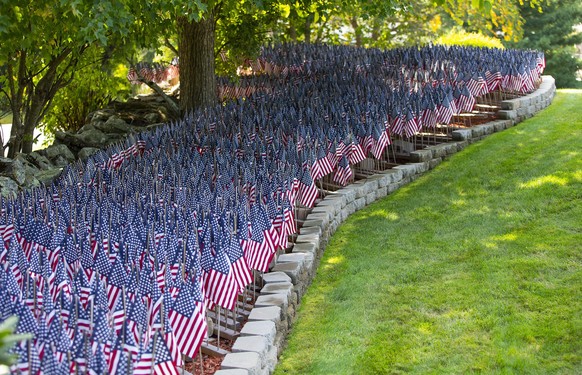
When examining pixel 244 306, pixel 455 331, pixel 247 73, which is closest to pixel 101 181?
pixel 244 306

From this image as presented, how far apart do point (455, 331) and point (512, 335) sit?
1.82 feet

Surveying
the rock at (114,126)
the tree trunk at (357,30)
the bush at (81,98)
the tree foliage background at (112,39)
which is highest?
the tree trunk at (357,30)

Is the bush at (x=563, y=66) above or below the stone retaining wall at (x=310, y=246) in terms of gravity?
above

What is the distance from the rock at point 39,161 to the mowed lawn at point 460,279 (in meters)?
5.83

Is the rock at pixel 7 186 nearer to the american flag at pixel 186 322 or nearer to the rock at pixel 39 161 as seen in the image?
the rock at pixel 39 161

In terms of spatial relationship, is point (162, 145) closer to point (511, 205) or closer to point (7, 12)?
point (7, 12)

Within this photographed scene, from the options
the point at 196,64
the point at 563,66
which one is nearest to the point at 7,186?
the point at 196,64

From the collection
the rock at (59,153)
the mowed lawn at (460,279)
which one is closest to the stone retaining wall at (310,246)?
the mowed lawn at (460,279)

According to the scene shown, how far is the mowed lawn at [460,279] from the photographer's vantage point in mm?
7656

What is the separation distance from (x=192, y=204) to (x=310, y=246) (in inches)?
66.4

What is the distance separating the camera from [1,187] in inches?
506

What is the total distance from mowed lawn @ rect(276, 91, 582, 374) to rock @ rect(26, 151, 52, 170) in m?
5.83

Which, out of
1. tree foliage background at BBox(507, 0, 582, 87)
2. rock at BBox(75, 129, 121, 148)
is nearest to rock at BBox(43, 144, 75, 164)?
rock at BBox(75, 129, 121, 148)

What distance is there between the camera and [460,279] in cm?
937
